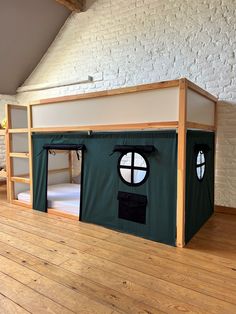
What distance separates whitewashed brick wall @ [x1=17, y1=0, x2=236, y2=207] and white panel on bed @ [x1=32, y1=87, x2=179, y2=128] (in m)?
1.38

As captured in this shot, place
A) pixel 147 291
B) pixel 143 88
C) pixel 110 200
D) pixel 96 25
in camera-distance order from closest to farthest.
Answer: pixel 147 291
pixel 143 88
pixel 110 200
pixel 96 25

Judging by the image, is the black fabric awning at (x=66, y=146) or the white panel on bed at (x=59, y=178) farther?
the white panel on bed at (x=59, y=178)

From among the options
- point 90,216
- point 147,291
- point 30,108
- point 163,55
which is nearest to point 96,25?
point 163,55

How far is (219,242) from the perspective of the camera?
230 cm

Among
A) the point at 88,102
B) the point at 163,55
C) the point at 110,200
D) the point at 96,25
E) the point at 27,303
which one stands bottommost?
the point at 27,303

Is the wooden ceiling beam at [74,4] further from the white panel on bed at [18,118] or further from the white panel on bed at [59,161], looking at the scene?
the white panel on bed at [59,161]

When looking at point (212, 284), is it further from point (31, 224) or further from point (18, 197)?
point (18, 197)

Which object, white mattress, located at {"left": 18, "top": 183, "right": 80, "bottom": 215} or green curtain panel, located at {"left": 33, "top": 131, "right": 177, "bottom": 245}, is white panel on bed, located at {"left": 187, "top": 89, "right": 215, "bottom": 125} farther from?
white mattress, located at {"left": 18, "top": 183, "right": 80, "bottom": 215}

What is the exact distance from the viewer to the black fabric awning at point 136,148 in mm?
2283

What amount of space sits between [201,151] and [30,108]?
2.21m

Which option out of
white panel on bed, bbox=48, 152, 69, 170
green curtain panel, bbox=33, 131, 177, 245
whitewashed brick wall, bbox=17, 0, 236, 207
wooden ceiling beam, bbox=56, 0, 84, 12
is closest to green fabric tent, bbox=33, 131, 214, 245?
green curtain panel, bbox=33, 131, 177, 245

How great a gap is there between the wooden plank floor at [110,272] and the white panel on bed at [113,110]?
1148mm

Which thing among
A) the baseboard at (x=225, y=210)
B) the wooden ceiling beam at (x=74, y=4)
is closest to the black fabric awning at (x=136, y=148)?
the baseboard at (x=225, y=210)

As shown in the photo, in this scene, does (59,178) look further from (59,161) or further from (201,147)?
(201,147)
